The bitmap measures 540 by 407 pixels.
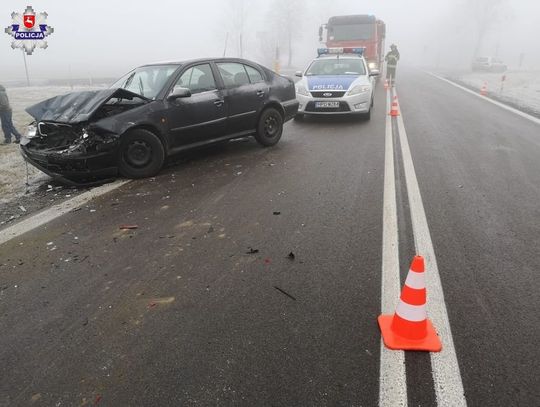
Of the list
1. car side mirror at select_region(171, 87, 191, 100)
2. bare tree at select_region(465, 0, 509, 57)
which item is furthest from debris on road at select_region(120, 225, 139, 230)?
bare tree at select_region(465, 0, 509, 57)

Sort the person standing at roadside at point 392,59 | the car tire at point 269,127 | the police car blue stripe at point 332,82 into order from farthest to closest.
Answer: the person standing at roadside at point 392,59 < the police car blue stripe at point 332,82 < the car tire at point 269,127

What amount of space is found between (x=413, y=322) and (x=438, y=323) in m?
0.32

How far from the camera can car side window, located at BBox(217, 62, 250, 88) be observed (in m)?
7.04

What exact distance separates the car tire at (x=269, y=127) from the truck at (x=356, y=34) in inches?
528

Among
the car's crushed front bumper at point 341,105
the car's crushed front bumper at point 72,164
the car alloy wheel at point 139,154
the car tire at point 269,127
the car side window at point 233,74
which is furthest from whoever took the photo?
the car's crushed front bumper at point 341,105

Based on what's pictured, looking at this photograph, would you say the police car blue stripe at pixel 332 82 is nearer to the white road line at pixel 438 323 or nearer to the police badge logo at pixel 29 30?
the white road line at pixel 438 323

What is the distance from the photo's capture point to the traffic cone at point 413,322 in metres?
2.59

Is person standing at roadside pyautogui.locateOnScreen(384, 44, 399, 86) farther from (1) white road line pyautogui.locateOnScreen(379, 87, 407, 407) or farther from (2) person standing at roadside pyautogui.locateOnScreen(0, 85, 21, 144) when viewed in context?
(2) person standing at roadside pyautogui.locateOnScreen(0, 85, 21, 144)

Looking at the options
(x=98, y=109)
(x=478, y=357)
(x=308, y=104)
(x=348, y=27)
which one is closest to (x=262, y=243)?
(x=478, y=357)

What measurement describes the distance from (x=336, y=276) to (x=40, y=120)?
16.0 ft

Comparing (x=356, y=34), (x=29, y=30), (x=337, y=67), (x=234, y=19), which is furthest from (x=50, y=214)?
(x=234, y=19)

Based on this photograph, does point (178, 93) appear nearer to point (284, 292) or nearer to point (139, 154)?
point (139, 154)

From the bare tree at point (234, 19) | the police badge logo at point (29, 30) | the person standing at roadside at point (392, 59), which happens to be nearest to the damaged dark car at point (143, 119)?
the person standing at roadside at point (392, 59)

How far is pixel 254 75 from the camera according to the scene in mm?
7676
